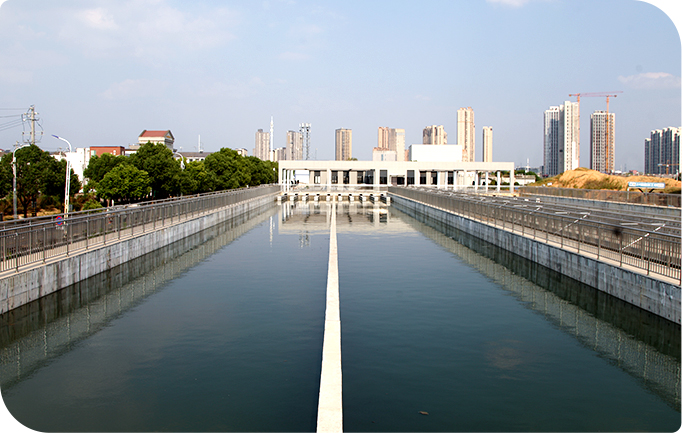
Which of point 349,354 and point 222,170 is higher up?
point 222,170

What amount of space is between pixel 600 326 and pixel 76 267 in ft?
46.4

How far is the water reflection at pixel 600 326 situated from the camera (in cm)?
970

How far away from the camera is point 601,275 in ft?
49.1

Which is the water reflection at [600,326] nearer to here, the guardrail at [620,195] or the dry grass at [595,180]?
the guardrail at [620,195]

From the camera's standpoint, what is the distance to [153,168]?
49.7 metres

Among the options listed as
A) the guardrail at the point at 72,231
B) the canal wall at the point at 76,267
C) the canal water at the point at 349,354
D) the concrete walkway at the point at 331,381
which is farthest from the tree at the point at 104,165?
the concrete walkway at the point at 331,381

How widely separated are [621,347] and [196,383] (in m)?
8.19

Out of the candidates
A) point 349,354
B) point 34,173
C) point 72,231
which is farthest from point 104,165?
point 349,354

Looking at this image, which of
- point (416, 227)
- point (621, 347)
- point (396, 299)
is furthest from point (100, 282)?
point (416, 227)

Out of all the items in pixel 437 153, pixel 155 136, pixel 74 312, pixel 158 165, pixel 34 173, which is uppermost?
pixel 155 136

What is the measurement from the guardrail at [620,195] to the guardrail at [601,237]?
53.9 ft

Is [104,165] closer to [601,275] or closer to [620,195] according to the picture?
[620,195]

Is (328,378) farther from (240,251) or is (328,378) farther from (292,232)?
(292,232)

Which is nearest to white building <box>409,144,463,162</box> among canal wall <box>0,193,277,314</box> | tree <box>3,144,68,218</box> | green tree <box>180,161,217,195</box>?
green tree <box>180,161,217,195</box>
